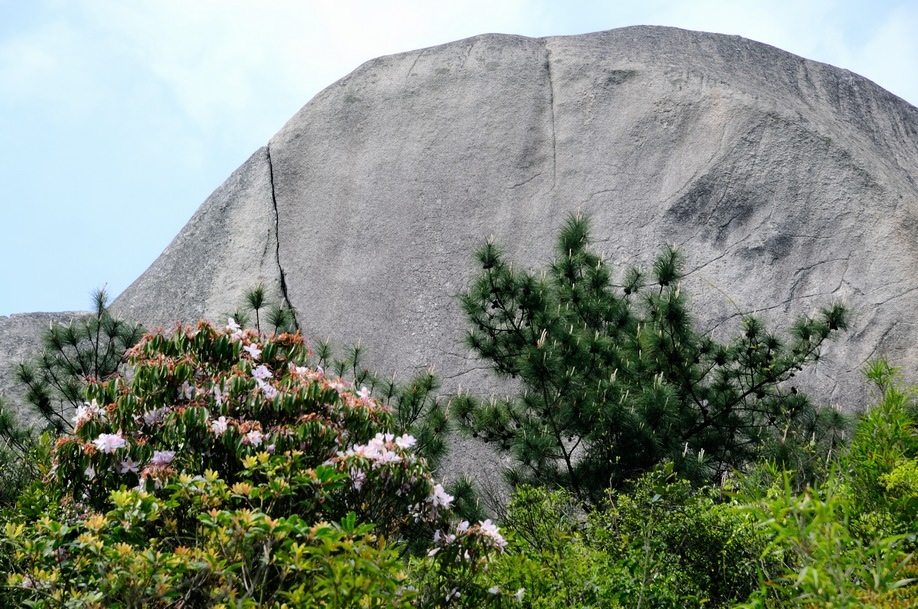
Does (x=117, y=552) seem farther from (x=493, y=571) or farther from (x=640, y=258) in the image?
(x=640, y=258)

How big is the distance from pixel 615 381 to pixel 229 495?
3.73 meters

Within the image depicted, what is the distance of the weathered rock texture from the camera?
9.70 metres

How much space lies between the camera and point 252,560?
111 inches

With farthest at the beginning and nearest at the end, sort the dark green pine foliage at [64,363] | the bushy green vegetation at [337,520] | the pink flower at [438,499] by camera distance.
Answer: the dark green pine foliage at [64,363]
the pink flower at [438,499]
the bushy green vegetation at [337,520]

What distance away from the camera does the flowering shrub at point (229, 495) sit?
8.69ft

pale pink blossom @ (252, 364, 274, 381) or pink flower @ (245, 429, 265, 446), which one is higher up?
pale pink blossom @ (252, 364, 274, 381)

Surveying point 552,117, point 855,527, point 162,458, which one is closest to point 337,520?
point 162,458

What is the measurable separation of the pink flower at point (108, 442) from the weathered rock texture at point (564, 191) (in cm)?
623

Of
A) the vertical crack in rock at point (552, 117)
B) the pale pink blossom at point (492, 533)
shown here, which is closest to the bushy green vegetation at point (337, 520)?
the pale pink blossom at point (492, 533)

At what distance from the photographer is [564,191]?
10.9 m

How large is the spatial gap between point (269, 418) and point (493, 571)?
1031 mm

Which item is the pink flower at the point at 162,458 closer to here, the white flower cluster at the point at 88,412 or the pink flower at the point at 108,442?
the pink flower at the point at 108,442

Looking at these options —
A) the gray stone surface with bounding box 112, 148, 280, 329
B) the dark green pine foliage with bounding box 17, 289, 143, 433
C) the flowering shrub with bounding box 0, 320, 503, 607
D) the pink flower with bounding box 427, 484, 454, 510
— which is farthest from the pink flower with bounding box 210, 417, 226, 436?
the gray stone surface with bounding box 112, 148, 280, 329

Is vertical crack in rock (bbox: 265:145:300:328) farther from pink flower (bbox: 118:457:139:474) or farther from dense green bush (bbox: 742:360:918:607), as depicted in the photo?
dense green bush (bbox: 742:360:918:607)
